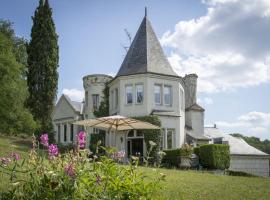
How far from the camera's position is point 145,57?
32875 mm

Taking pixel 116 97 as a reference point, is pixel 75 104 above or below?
above

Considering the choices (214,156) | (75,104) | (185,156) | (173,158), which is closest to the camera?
(185,156)

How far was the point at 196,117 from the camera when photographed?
41031 mm

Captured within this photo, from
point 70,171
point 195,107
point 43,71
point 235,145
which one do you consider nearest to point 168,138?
point 195,107

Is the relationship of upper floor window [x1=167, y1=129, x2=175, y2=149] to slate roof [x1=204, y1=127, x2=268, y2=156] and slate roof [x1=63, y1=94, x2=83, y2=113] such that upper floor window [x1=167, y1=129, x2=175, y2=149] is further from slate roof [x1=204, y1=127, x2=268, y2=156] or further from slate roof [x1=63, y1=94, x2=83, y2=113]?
slate roof [x1=63, y1=94, x2=83, y2=113]

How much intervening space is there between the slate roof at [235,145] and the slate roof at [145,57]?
13739 millimetres

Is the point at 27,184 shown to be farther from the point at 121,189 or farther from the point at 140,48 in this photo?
the point at 140,48

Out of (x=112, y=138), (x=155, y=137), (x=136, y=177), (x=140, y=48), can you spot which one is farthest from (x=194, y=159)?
(x=136, y=177)

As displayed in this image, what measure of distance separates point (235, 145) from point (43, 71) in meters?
22.9

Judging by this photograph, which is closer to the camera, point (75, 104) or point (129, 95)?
point (129, 95)

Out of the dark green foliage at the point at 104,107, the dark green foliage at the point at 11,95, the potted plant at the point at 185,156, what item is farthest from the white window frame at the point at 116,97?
the potted plant at the point at 185,156

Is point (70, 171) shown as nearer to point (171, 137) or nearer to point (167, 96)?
point (171, 137)

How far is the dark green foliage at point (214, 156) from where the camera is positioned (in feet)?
88.4

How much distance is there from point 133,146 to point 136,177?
2588 centimetres
